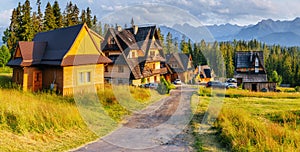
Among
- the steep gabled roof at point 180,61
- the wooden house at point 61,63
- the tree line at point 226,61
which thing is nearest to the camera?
the wooden house at point 61,63

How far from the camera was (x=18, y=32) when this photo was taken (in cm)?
4097

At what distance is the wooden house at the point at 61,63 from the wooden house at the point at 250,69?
108 ft

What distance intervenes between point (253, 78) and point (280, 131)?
40.0 metres

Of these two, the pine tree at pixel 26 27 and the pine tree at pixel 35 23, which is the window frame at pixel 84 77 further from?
the pine tree at pixel 35 23

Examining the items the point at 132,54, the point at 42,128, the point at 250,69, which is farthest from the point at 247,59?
the point at 42,128

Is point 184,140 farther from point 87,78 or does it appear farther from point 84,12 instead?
point 84,12

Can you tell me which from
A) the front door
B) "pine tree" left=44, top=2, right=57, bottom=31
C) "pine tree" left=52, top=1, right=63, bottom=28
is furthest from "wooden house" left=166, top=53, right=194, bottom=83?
the front door

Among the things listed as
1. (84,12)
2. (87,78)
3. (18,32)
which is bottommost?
(87,78)

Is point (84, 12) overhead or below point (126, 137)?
overhead

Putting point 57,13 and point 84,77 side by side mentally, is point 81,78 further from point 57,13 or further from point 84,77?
point 57,13

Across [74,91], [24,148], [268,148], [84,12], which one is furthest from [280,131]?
[84,12]

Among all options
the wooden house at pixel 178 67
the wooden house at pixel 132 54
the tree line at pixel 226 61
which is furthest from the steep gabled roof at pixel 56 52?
the tree line at pixel 226 61

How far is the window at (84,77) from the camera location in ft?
61.2

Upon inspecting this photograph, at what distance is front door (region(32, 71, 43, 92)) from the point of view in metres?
18.9
